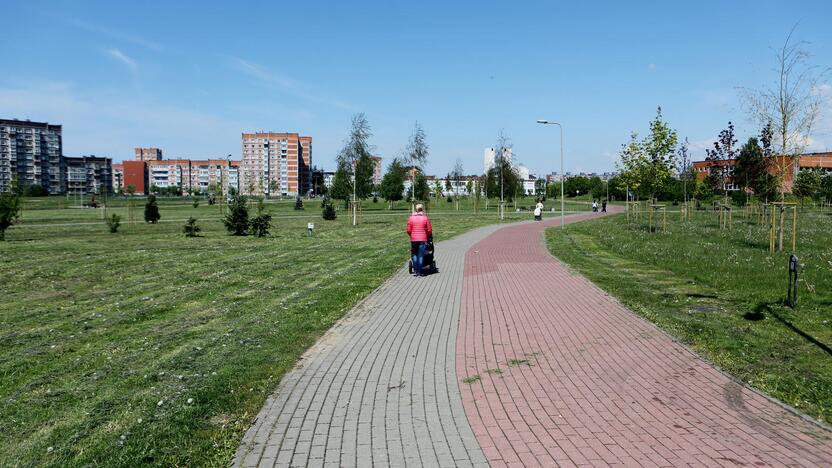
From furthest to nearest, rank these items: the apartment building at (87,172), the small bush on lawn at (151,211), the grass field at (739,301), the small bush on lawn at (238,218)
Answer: the apartment building at (87,172)
the small bush on lawn at (151,211)
the small bush on lawn at (238,218)
the grass field at (739,301)

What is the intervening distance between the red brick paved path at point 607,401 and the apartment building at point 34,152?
15933 centimetres

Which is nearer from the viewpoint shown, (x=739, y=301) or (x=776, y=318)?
(x=776, y=318)

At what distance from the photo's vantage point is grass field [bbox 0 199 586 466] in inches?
181

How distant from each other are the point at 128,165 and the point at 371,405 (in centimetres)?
18883

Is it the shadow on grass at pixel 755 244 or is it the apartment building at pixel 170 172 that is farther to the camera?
the apartment building at pixel 170 172

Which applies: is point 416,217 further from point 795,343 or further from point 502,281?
point 795,343

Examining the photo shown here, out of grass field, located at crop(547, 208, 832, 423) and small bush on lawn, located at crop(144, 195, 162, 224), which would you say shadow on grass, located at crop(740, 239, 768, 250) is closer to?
grass field, located at crop(547, 208, 832, 423)

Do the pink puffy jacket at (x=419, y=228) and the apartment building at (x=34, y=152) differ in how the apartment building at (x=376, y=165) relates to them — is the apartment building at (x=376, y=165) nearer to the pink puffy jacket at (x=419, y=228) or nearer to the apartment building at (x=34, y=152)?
the pink puffy jacket at (x=419, y=228)

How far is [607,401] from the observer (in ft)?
18.0

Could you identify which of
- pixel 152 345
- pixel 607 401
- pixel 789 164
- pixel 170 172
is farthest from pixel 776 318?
pixel 170 172

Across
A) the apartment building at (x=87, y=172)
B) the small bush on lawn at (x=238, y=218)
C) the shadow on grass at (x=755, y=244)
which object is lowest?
the shadow on grass at (x=755, y=244)

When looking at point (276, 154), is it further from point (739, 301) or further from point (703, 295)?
point (739, 301)

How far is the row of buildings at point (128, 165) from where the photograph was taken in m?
148

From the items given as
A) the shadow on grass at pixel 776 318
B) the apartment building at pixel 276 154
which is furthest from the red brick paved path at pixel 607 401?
the apartment building at pixel 276 154
